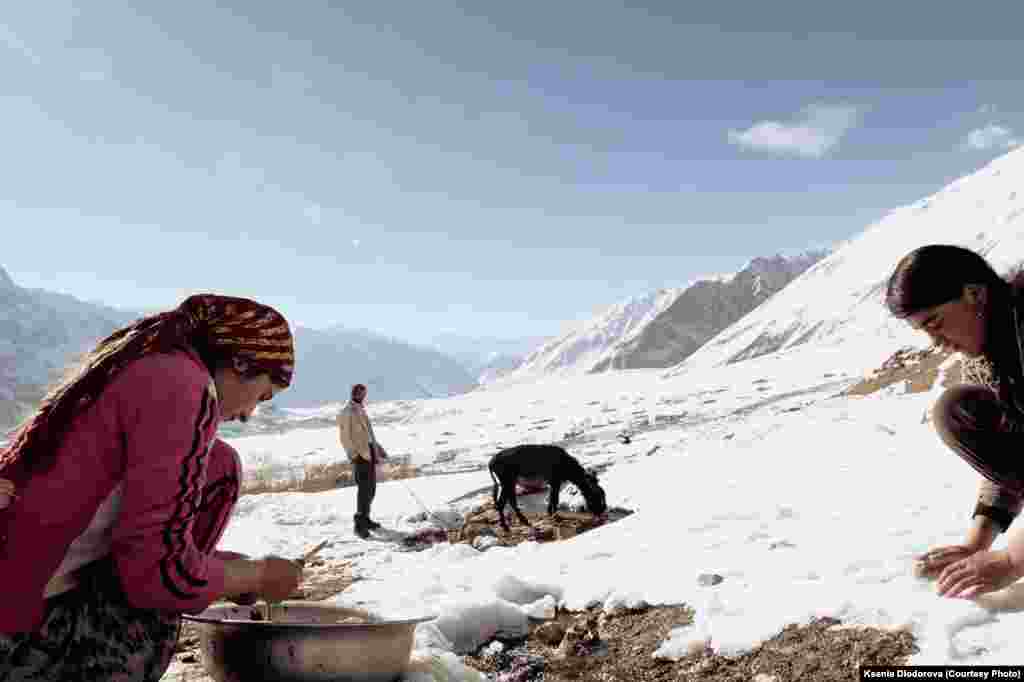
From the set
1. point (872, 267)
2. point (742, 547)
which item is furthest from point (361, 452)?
point (872, 267)

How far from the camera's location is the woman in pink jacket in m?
1.99

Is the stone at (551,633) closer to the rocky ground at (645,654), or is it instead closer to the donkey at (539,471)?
the rocky ground at (645,654)

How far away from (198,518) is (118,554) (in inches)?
19.3

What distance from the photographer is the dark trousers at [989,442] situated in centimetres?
292

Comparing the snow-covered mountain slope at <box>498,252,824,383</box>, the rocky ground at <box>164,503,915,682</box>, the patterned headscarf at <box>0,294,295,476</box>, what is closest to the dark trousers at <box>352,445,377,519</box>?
the rocky ground at <box>164,503,915,682</box>

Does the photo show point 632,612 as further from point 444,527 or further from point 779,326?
point 779,326

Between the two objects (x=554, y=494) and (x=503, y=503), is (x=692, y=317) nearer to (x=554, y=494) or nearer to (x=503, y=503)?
(x=554, y=494)

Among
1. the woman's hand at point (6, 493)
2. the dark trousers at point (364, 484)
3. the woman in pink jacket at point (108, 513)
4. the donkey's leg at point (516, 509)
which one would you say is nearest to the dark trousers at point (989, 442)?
the woman in pink jacket at point (108, 513)

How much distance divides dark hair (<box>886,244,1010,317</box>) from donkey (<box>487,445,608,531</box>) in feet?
26.1

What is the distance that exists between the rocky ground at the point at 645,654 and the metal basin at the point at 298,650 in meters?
0.50

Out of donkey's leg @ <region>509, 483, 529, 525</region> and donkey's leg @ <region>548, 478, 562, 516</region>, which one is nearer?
donkey's leg @ <region>509, 483, 529, 525</region>

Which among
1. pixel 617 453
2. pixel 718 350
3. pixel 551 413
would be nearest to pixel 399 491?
pixel 617 453

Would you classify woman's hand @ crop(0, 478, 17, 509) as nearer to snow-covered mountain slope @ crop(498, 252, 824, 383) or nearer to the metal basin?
the metal basin

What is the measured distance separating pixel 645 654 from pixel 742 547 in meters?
1.56
